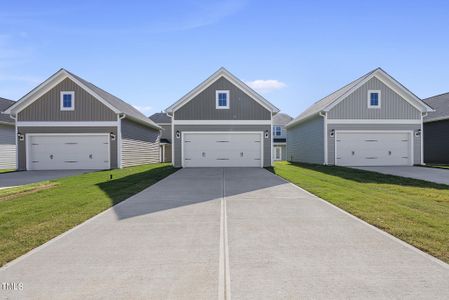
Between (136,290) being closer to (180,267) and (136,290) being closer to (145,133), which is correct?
(180,267)

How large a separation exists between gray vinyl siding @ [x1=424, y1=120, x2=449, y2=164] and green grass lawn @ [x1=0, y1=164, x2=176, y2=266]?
20.4 meters

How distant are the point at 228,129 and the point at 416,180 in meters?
10.0

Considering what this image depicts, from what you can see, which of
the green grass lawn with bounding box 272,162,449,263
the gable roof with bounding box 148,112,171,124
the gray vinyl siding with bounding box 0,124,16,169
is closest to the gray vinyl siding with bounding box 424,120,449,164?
the green grass lawn with bounding box 272,162,449,263

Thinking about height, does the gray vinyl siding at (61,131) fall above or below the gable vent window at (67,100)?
below

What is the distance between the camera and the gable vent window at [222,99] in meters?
18.9

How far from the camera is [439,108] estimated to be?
23.3 m

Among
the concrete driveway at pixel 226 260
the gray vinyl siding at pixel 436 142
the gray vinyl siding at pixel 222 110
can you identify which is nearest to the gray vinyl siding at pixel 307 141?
the gray vinyl siding at pixel 222 110

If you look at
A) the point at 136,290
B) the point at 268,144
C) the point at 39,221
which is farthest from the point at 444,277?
the point at 268,144

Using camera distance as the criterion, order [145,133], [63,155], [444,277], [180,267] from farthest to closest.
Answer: [145,133] < [63,155] < [180,267] < [444,277]

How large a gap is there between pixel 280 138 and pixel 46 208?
98.9 feet

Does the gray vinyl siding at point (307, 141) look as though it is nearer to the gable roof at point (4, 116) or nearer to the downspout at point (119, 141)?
the downspout at point (119, 141)

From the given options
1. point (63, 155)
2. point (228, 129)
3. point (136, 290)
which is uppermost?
point (228, 129)

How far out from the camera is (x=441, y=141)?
22141 mm

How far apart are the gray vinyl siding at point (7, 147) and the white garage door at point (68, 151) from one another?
428 cm
